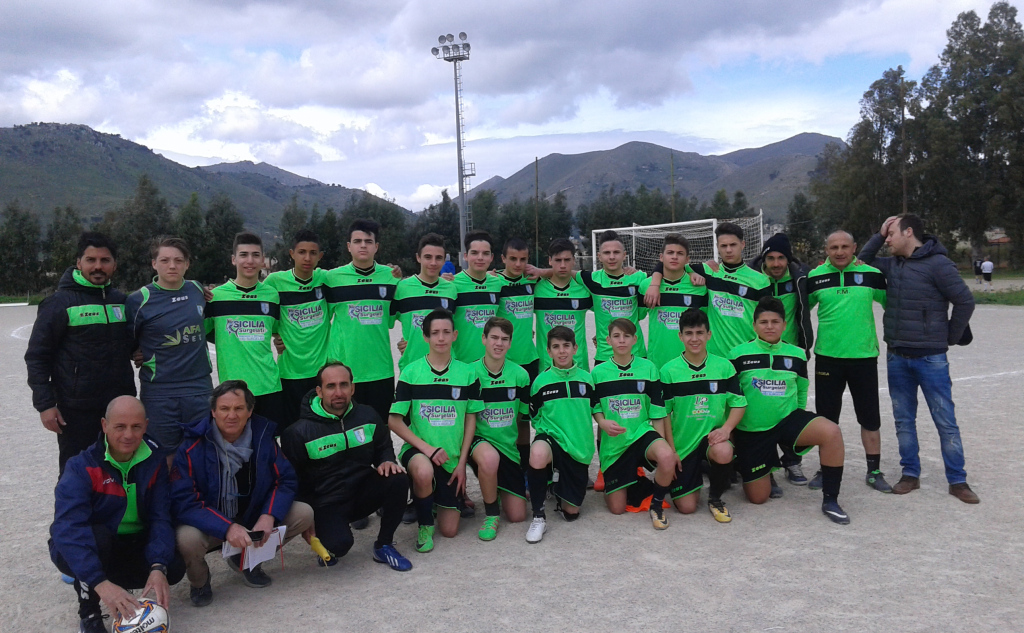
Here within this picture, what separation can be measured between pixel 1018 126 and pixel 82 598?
50.6m

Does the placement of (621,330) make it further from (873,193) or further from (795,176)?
(795,176)

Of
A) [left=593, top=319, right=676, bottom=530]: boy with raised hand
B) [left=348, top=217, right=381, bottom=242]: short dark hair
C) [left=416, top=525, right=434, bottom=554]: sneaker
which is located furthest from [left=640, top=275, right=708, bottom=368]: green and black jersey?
[left=416, top=525, right=434, bottom=554]: sneaker

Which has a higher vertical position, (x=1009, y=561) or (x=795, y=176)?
(x=795, y=176)

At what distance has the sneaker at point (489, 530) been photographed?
4.62m

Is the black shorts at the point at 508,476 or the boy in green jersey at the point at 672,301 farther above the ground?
the boy in green jersey at the point at 672,301

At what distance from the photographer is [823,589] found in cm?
368

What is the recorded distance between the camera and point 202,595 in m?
3.79

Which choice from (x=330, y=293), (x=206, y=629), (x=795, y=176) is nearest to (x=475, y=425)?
(x=330, y=293)

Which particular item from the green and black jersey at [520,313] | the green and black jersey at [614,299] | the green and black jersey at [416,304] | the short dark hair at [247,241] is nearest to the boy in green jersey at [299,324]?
the short dark hair at [247,241]

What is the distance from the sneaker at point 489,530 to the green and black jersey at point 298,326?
5.91 feet

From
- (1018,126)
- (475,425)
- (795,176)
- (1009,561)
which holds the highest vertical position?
(795,176)

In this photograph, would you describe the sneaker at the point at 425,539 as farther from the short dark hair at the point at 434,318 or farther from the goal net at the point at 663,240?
the goal net at the point at 663,240

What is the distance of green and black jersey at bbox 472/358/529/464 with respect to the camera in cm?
508

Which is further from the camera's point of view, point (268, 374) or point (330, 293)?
point (330, 293)
